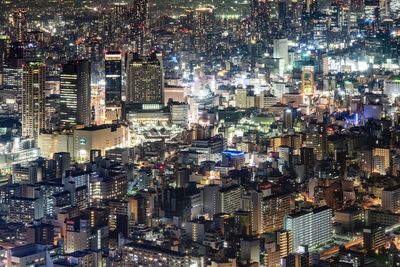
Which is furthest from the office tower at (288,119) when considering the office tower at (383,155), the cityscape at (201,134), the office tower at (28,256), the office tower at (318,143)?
the office tower at (28,256)

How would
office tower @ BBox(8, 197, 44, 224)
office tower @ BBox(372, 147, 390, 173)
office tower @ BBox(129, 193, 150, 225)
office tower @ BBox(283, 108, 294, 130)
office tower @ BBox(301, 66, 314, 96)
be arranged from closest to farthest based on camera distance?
office tower @ BBox(129, 193, 150, 225) < office tower @ BBox(8, 197, 44, 224) < office tower @ BBox(372, 147, 390, 173) < office tower @ BBox(283, 108, 294, 130) < office tower @ BBox(301, 66, 314, 96)

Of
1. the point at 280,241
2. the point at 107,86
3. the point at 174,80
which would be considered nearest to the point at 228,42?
the point at 174,80

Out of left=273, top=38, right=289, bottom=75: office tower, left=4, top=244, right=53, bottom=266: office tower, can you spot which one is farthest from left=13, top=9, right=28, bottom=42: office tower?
left=4, top=244, right=53, bottom=266: office tower

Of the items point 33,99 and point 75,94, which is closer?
point 33,99

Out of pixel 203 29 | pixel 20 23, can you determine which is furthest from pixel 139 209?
pixel 203 29

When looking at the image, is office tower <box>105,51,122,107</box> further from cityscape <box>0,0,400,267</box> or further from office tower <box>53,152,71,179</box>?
office tower <box>53,152,71,179</box>

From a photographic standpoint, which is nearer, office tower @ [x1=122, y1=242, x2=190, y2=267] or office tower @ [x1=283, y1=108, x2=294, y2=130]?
office tower @ [x1=122, y1=242, x2=190, y2=267]

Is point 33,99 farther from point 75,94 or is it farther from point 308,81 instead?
point 308,81
